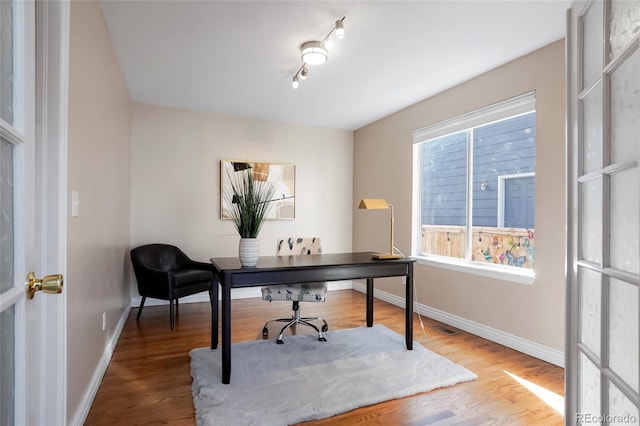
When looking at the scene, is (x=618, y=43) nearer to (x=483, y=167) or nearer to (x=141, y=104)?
(x=483, y=167)

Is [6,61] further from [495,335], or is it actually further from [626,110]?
[495,335]

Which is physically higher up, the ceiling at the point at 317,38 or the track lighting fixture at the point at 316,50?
the ceiling at the point at 317,38

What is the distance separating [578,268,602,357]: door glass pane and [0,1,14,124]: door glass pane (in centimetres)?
157

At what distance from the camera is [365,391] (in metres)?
2.20

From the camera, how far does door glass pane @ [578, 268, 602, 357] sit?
1021 mm

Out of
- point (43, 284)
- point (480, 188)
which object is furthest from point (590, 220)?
point (480, 188)

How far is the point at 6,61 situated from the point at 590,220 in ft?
5.25

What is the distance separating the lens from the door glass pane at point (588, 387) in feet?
3.38

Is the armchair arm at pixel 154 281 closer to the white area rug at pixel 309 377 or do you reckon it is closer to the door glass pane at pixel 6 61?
the white area rug at pixel 309 377

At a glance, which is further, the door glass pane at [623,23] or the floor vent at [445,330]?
the floor vent at [445,330]

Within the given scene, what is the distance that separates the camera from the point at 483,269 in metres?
3.25

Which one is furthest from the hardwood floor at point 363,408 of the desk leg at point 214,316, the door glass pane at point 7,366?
the door glass pane at point 7,366

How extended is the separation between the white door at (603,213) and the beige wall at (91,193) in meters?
1.92

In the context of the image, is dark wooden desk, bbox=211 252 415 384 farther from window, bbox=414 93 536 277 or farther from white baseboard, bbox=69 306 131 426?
window, bbox=414 93 536 277
